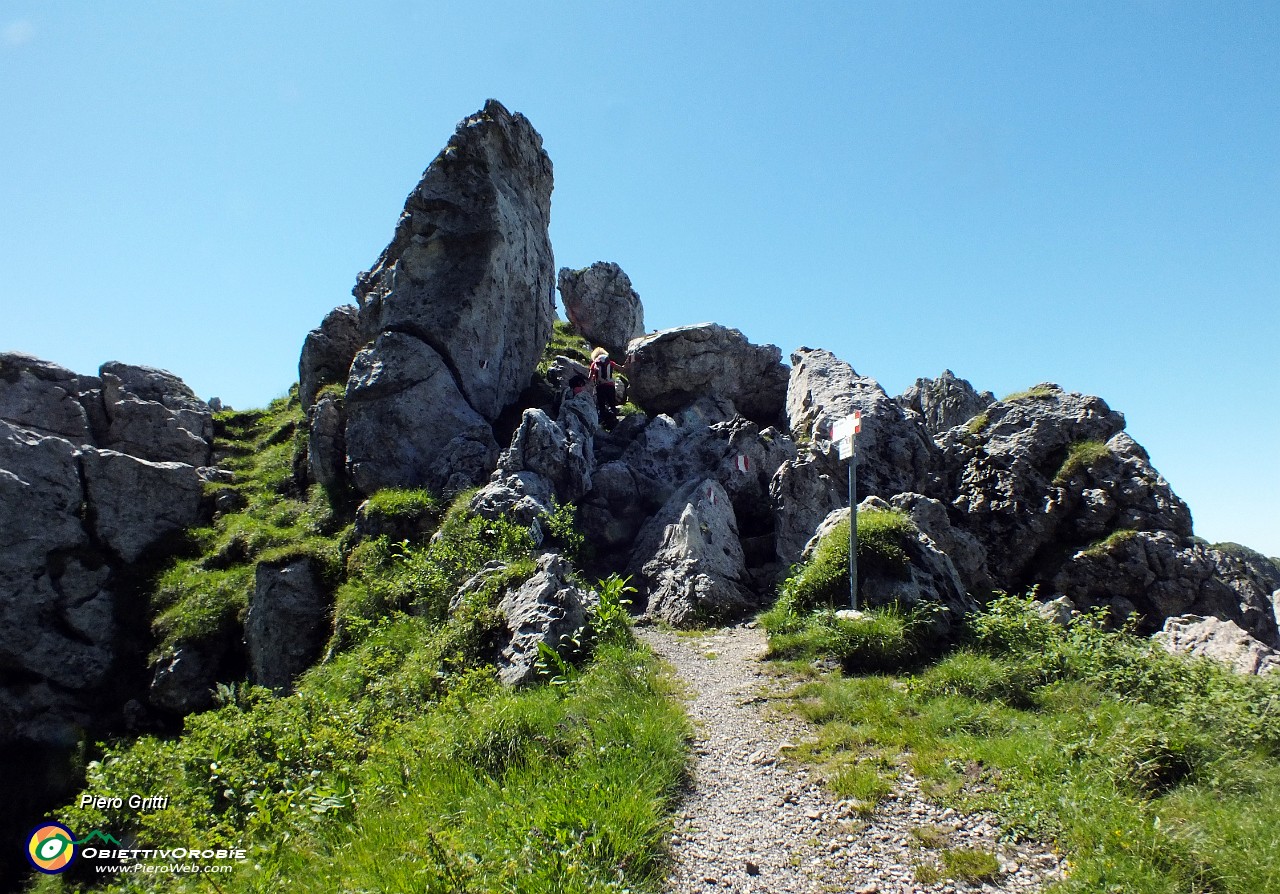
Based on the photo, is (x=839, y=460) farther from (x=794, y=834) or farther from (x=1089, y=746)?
(x=794, y=834)

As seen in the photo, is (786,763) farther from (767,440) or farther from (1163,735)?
(767,440)

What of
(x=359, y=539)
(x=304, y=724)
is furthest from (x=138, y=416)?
(x=304, y=724)

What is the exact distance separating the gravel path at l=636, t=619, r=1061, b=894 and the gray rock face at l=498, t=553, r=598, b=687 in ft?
10.3

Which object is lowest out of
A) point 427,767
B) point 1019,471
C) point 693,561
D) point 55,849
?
point 55,849

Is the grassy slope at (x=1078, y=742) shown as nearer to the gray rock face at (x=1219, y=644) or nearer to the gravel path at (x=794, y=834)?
the gravel path at (x=794, y=834)

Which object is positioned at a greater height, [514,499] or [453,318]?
[453,318]

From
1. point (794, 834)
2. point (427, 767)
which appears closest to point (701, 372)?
point (427, 767)

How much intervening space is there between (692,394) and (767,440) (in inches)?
337

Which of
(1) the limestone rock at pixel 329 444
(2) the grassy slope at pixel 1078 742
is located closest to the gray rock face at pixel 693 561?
(2) the grassy slope at pixel 1078 742

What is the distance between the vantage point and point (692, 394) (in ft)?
108

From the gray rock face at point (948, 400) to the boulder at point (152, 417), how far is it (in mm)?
34947

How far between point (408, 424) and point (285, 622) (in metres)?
7.24

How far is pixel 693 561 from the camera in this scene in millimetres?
18422

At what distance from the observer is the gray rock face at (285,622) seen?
17.4 meters
